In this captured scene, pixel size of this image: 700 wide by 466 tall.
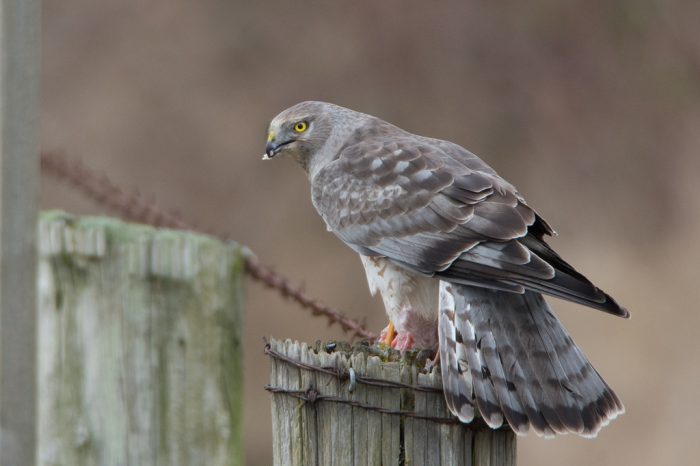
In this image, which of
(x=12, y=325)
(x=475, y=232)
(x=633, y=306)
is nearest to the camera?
(x=12, y=325)

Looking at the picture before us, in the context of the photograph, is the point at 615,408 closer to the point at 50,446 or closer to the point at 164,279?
the point at 164,279

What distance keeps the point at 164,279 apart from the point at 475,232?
1.21m

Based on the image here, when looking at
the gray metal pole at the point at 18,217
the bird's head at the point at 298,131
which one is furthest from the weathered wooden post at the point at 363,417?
the bird's head at the point at 298,131

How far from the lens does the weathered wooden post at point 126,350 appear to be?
3576 mm

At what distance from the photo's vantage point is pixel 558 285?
3.70 meters

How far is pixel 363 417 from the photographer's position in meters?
3.15

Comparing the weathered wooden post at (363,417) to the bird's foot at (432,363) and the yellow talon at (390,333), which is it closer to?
the bird's foot at (432,363)

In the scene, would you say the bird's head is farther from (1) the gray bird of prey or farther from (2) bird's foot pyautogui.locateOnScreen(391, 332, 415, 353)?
(2) bird's foot pyautogui.locateOnScreen(391, 332, 415, 353)

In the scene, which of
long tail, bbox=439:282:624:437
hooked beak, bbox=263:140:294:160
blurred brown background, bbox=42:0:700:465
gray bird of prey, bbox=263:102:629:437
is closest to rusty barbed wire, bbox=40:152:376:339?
gray bird of prey, bbox=263:102:629:437

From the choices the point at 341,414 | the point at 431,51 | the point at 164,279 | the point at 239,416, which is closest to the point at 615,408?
the point at 341,414

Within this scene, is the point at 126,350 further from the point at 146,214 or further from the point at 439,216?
the point at 439,216

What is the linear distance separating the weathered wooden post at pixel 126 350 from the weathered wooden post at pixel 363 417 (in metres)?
0.46

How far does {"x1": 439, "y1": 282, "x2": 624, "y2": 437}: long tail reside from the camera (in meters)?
3.41

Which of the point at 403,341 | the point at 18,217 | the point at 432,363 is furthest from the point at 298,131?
the point at 18,217
